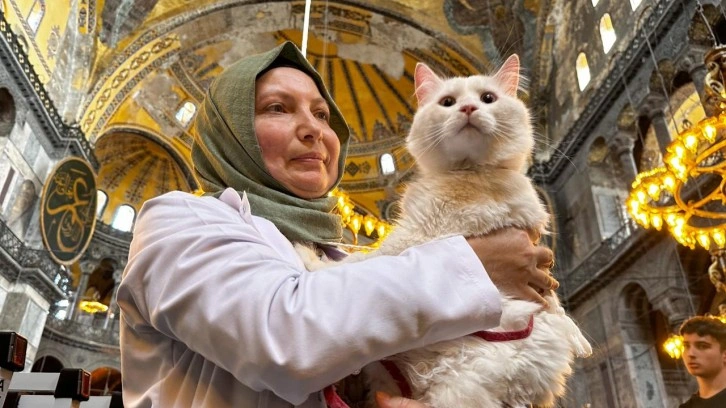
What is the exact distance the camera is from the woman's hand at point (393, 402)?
964 millimetres

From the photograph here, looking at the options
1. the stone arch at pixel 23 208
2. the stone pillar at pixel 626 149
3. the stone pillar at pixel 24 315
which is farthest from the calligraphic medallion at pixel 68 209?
the stone pillar at pixel 626 149

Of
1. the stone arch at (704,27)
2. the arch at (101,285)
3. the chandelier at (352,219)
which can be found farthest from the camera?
the arch at (101,285)

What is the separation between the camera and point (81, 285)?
20.1 metres

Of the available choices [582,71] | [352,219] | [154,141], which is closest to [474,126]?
[352,219]

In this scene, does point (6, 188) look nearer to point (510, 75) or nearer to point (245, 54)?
point (245, 54)

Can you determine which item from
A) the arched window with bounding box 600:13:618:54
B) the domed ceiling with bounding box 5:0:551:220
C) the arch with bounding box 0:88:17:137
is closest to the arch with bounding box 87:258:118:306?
the domed ceiling with bounding box 5:0:551:220

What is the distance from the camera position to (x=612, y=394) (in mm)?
10836

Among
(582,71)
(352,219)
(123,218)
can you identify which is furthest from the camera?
(123,218)

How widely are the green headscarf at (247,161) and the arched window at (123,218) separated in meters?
21.1

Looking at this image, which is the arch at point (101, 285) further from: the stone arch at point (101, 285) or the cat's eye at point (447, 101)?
the cat's eye at point (447, 101)

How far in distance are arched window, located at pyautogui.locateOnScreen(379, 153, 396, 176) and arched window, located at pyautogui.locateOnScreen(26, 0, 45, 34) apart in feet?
41.3

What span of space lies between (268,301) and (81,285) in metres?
22.4

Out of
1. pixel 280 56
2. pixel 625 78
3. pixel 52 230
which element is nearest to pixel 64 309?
pixel 52 230

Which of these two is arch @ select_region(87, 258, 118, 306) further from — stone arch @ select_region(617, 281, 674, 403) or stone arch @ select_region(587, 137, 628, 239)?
stone arch @ select_region(617, 281, 674, 403)
